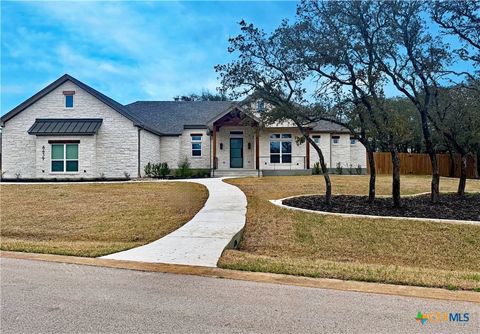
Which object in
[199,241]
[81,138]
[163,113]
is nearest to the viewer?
[199,241]

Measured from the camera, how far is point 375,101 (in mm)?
10648

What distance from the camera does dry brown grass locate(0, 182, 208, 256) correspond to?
7.33m

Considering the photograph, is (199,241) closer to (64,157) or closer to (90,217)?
(90,217)

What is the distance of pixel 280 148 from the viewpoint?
25.6 m

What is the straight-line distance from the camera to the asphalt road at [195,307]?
3.37 meters

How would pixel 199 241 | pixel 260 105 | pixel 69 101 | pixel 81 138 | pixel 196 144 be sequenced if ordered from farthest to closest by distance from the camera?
pixel 196 144, pixel 69 101, pixel 81 138, pixel 260 105, pixel 199 241

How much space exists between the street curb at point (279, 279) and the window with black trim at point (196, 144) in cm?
2028

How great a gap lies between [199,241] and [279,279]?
247cm

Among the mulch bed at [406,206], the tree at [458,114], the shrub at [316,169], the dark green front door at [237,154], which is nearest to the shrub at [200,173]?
the dark green front door at [237,154]

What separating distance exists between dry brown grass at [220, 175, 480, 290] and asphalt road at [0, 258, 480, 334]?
87 cm

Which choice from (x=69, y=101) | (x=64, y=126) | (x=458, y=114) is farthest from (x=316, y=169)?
(x=69, y=101)

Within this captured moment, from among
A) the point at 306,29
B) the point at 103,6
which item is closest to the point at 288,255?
the point at 306,29

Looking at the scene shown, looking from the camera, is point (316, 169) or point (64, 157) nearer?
point (64, 157)

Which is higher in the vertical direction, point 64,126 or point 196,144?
point 64,126
